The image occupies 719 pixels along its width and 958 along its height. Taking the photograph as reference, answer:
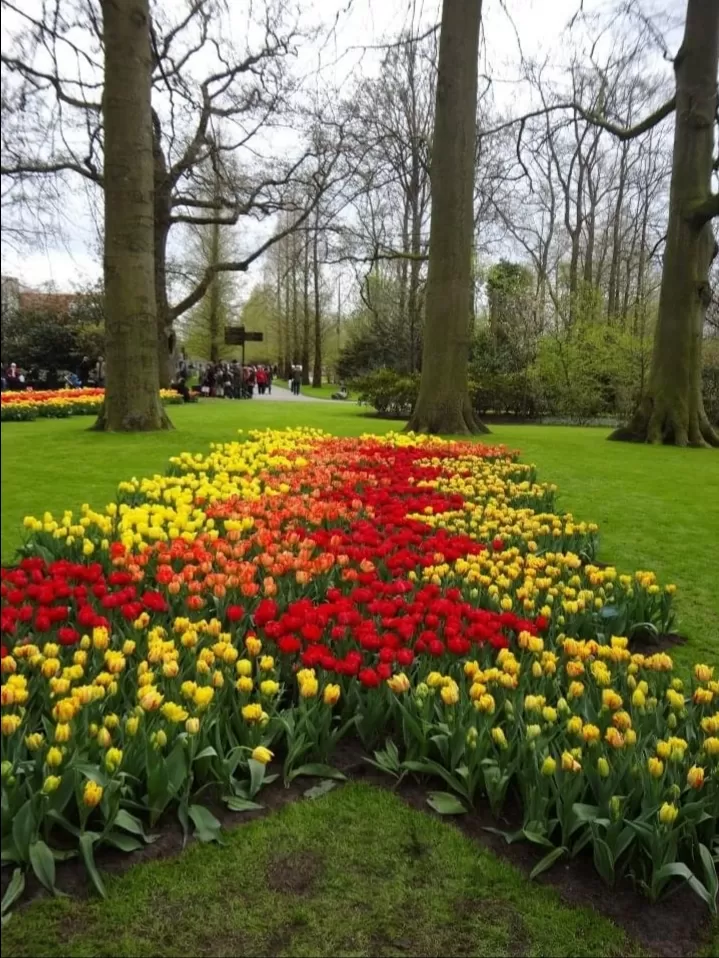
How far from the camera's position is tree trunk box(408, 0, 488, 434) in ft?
36.2

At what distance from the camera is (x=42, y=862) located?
5.22 ft

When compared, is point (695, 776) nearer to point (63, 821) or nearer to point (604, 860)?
point (604, 860)

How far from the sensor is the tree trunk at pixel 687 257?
37.7 feet

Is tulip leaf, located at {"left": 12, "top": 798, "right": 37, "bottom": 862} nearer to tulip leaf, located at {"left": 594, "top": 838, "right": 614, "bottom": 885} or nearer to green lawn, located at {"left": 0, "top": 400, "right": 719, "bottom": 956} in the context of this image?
green lawn, located at {"left": 0, "top": 400, "right": 719, "bottom": 956}

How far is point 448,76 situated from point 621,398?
13.6 meters

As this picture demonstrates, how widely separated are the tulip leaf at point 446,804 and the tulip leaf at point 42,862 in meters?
1.03

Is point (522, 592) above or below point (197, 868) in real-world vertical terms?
above

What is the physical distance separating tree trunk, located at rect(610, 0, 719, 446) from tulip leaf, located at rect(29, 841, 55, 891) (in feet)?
37.5

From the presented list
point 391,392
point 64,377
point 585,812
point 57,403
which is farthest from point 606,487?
point 64,377

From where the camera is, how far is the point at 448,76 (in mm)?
11070

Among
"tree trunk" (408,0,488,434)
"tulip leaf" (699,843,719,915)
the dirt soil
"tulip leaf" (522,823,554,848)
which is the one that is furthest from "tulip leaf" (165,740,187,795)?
"tree trunk" (408,0,488,434)

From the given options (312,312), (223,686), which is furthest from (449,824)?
(312,312)

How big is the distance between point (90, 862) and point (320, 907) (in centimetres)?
52

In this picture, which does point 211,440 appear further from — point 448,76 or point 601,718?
point 601,718
